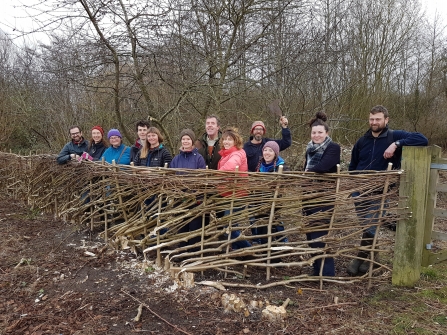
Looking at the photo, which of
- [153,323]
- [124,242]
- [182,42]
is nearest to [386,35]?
[182,42]

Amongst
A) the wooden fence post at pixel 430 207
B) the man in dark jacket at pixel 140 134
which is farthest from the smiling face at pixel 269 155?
the man in dark jacket at pixel 140 134

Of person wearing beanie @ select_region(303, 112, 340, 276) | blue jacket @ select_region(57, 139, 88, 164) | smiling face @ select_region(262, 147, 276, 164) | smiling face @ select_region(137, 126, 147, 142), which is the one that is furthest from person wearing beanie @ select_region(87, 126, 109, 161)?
person wearing beanie @ select_region(303, 112, 340, 276)

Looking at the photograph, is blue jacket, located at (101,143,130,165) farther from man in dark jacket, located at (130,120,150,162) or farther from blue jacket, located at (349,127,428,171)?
blue jacket, located at (349,127,428,171)

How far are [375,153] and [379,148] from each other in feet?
0.21

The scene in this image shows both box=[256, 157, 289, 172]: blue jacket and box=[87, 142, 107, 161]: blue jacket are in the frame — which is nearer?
box=[256, 157, 289, 172]: blue jacket

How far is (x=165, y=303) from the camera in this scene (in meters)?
2.92

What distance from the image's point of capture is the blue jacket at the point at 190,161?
150 inches

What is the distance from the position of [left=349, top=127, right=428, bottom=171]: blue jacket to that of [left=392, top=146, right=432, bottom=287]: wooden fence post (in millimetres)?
153

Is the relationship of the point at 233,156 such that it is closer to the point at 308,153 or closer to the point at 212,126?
the point at 212,126

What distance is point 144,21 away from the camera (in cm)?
574

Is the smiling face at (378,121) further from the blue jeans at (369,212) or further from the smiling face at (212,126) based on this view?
the smiling face at (212,126)

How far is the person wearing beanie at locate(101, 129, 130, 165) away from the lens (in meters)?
4.87

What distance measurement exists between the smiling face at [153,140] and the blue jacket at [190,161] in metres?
0.52

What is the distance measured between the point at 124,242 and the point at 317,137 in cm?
250
